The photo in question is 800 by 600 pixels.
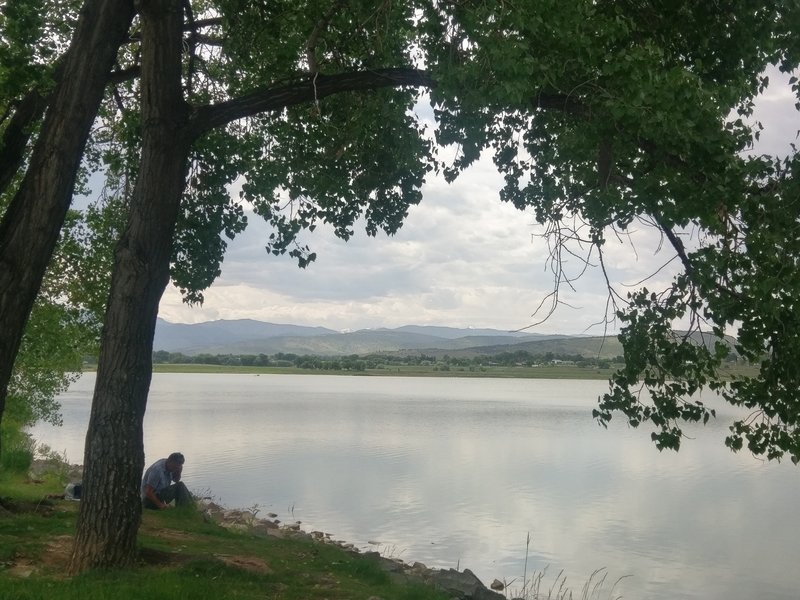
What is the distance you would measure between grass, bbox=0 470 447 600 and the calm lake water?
215 inches

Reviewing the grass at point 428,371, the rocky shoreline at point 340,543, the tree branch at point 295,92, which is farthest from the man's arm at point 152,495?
the grass at point 428,371

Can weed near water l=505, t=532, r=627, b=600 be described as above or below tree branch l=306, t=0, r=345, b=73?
below

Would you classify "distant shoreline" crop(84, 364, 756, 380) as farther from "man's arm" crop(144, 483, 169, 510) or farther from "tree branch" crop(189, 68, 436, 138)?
"tree branch" crop(189, 68, 436, 138)

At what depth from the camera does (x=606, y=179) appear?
7738 millimetres

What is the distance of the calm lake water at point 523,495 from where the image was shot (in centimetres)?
1664

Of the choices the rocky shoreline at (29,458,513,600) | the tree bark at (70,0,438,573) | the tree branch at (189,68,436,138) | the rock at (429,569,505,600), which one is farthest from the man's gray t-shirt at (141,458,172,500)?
the tree branch at (189,68,436,138)

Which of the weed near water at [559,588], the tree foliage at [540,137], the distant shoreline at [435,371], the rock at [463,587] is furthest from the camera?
the distant shoreline at [435,371]

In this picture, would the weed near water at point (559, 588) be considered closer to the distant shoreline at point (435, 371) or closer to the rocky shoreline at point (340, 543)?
the rocky shoreline at point (340, 543)

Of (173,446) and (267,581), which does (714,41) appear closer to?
(267,581)

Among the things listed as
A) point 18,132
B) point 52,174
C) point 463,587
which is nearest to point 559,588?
point 463,587

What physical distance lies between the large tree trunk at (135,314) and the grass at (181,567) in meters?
0.51

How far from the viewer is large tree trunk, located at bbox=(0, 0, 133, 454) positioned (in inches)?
306

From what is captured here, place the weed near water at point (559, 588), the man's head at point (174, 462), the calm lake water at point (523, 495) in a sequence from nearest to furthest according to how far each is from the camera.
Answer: the man's head at point (174, 462) < the weed near water at point (559, 588) < the calm lake water at point (523, 495)

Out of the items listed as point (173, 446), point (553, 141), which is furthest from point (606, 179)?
point (173, 446)
